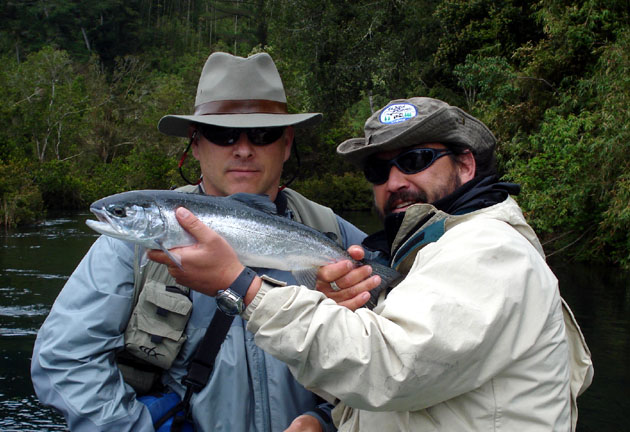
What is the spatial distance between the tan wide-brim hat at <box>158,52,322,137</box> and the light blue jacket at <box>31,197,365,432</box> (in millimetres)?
975

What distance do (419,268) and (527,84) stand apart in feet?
52.5

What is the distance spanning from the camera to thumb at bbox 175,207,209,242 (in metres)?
2.23

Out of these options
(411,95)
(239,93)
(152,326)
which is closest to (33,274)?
(239,93)

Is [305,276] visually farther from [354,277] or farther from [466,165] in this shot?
[466,165]

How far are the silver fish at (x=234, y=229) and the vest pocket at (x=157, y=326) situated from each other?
280 millimetres

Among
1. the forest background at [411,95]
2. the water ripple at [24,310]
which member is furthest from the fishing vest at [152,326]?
the forest background at [411,95]

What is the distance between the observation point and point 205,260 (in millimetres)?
2197

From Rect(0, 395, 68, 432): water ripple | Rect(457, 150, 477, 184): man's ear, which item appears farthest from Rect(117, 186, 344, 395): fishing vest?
Rect(0, 395, 68, 432): water ripple

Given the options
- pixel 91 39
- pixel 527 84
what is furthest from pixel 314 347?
pixel 91 39

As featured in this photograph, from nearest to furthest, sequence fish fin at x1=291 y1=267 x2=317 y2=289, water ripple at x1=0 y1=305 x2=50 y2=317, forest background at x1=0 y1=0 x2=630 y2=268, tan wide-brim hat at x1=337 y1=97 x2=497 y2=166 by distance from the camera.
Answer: tan wide-brim hat at x1=337 y1=97 x2=497 y2=166
fish fin at x1=291 y1=267 x2=317 y2=289
water ripple at x1=0 y1=305 x2=50 y2=317
forest background at x1=0 y1=0 x2=630 y2=268

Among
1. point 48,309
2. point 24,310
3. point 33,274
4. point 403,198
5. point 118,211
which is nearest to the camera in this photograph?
point 118,211

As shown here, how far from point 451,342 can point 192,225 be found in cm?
111

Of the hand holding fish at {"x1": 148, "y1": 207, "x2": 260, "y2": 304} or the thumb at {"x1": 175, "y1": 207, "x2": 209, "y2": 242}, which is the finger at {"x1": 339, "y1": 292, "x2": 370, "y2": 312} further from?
the thumb at {"x1": 175, "y1": 207, "x2": 209, "y2": 242}

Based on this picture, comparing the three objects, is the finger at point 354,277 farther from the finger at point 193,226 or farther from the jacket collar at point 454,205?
the finger at point 193,226
